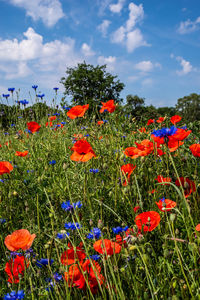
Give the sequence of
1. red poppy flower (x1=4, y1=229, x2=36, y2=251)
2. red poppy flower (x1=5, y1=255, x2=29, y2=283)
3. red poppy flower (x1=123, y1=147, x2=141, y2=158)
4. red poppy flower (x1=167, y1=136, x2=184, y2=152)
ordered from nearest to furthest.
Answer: red poppy flower (x1=4, y1=229, x2=36, y2=251)
red poppy flower (x1=5, y1=255, x2=29, y2=283)
red poppy flower (x1=167, y1=136, x2=184, y2=152)
red poppy flower (x1=123, y1=147, x2=141, y2=158)

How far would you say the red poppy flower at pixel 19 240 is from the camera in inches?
38.6

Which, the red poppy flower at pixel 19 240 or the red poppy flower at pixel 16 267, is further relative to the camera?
the red poppy flower at pixel 16 267

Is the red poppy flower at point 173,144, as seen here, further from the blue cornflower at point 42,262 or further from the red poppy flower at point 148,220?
the blue cornflower at point 42,262

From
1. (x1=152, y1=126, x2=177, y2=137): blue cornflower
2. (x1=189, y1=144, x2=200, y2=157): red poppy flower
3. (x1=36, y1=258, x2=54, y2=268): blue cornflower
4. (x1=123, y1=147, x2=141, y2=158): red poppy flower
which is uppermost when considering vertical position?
(x1=123, y1=147, x2=141, y2=158): red poppy flower

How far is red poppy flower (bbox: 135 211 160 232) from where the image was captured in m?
1.10

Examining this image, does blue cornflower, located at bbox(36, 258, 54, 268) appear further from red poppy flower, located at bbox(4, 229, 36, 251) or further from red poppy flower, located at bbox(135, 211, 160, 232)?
red poppy flower, located at bbox(135, 211, 160, 232)

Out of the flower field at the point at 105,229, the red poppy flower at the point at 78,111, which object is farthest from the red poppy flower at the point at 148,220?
the red poppy flower at the point at 78,111

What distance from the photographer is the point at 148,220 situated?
107 centimetres

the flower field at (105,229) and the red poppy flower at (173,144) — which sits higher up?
the red poppy flower at (173,144)

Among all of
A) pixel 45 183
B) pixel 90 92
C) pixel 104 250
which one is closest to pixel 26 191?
pixel 45 183

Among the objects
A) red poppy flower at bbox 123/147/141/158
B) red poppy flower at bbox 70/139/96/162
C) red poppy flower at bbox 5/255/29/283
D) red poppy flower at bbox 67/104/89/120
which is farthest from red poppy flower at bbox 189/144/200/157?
red poppy flower at bbox 5/255/29/283

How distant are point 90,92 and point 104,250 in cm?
3041

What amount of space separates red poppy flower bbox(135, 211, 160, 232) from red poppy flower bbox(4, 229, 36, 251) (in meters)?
0.45

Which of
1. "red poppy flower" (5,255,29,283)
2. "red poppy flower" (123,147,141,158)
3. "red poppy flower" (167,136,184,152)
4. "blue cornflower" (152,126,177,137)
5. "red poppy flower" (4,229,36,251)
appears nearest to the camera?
"red poppy flower" (4,229,36,251)
